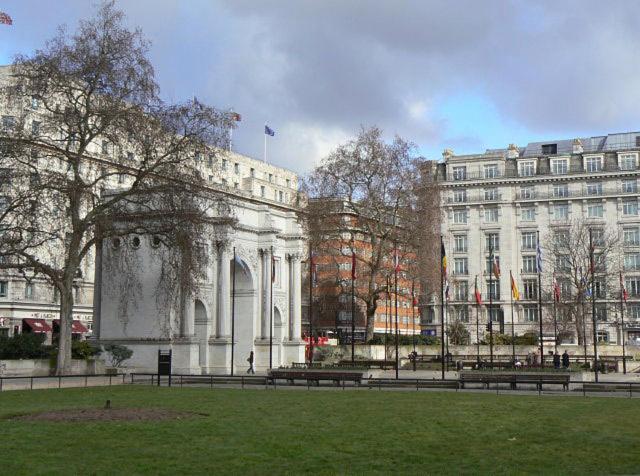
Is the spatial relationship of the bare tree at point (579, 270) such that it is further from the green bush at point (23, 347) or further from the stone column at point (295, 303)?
the green bush at point (23, 347)

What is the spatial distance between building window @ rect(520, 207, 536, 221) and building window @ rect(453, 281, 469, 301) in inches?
466

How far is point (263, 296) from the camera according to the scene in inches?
2692

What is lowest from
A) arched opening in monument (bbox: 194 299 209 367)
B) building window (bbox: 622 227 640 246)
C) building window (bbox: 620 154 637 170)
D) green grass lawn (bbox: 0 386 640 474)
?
green grass lawn (bbox: 0 386 640 474)

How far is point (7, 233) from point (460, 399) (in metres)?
26.3

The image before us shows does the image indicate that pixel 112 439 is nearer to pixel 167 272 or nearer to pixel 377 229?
pixel 167 272

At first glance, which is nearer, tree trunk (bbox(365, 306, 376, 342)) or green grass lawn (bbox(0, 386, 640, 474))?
green grass lawn (bbox(0, 386, 640, 474))

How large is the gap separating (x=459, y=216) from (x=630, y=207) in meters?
22.0

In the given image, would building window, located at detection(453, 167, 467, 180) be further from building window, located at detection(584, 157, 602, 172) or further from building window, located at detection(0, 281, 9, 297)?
building window, located at detection(0, 281, 9, 297)

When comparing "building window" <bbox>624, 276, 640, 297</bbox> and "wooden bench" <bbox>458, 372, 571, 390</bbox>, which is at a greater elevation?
"building window" <bbox>624, 276, 640, 297</bbox>

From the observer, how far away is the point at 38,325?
80.9 meters

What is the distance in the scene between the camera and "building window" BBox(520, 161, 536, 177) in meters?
116

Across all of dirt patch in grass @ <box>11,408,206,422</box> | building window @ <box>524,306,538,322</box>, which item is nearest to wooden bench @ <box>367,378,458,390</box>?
dirt patch in grass @ <box>11,408,206,422</box>

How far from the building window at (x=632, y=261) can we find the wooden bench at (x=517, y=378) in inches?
2921

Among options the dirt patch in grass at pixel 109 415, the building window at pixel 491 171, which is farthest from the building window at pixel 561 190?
the dirt patch in grass at pixel 109 415
